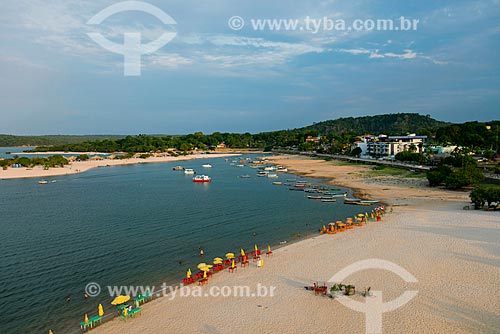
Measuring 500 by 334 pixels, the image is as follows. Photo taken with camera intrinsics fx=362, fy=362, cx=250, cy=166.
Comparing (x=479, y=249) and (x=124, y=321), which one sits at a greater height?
(x=479, y=249)

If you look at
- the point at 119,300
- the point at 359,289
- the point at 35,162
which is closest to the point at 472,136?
the point at 359,289

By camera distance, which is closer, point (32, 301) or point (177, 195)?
point (32, 301)

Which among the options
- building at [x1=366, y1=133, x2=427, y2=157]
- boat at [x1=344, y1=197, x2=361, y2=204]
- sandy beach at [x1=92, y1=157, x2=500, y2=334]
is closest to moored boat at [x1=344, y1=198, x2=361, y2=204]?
boat at [x1=344, y1=197, x2=361, y2=204]

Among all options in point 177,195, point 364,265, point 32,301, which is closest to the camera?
point 32,301

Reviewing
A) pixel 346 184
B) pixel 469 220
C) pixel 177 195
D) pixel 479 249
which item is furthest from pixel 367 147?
pixel 479 249

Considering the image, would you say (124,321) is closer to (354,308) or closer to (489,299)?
(354,308)

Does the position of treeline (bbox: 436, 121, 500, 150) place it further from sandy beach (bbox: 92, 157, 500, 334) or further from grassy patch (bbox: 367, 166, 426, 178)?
sandy beach (bbox: 92, 157, 500, 334)
